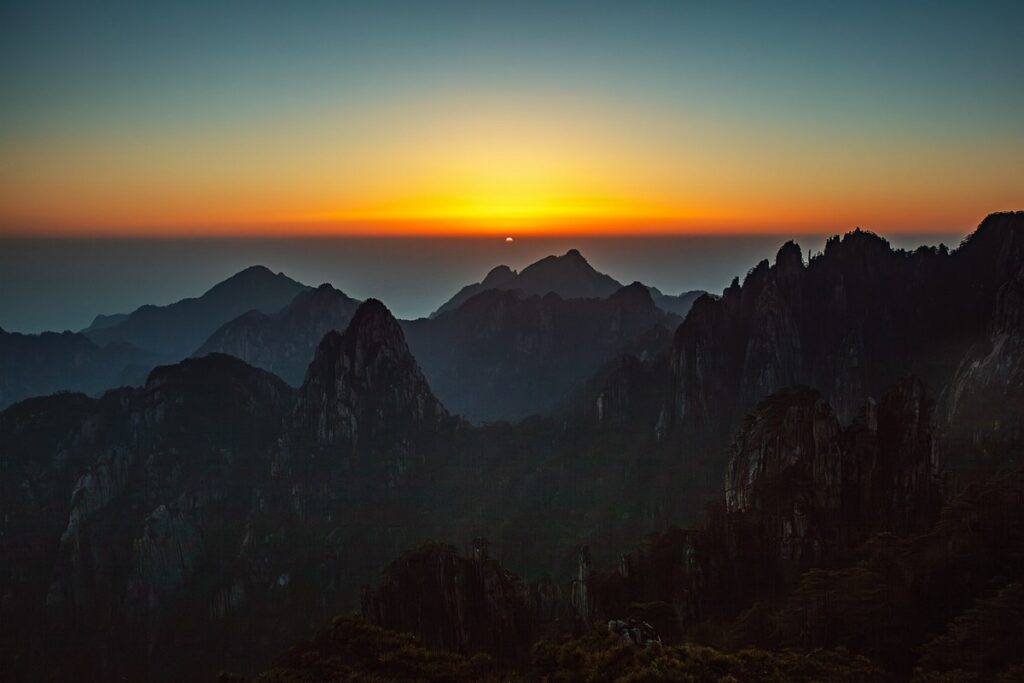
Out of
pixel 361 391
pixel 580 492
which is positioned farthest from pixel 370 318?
pixel 580 492

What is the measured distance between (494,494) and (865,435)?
94.8m

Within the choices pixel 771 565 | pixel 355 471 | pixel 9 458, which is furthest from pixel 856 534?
pixel 9 458

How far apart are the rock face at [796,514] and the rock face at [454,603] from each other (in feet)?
28.5

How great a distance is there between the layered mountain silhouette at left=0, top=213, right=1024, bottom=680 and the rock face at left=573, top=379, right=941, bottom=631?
299 mm

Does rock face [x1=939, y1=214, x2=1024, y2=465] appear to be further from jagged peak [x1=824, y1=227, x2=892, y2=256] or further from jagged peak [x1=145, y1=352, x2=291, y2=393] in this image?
jagged peak [x1=145, y1=352, x2=291, y2=393]

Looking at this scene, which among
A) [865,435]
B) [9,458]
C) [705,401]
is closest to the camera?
[865,435]

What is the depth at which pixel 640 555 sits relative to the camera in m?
81.8

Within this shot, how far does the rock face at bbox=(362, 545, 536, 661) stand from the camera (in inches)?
2655

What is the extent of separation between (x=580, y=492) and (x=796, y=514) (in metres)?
80.7

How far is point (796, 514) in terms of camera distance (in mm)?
76188

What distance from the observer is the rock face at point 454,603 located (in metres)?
67.4

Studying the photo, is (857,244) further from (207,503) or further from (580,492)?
(207,503)

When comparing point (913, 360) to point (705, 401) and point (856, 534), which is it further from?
point (856, 534)

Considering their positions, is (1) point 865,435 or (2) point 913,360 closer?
(1) point 865,435
